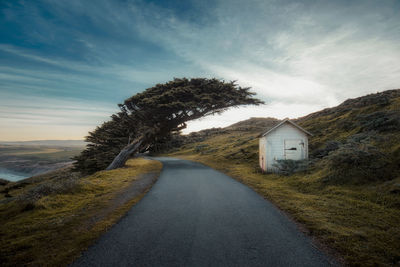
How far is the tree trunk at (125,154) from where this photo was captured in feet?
59.4

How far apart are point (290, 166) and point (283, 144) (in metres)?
1.99

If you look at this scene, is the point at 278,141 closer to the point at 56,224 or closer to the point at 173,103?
the point at 173,103

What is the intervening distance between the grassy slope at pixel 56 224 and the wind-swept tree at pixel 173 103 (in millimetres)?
10910

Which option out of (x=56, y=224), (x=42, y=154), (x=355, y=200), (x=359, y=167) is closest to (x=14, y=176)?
(x=42, y=154)

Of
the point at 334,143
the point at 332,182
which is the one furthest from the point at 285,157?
the point at 332,182

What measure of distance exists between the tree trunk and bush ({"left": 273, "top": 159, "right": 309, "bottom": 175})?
14.4 m

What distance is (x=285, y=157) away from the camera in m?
14.9

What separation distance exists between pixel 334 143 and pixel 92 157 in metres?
25.1

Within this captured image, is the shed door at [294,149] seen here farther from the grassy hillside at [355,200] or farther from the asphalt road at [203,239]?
the asphalt road at [203,239]

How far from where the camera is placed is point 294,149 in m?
15.1

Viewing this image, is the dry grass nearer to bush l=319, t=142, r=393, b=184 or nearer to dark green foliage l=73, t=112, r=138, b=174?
bush l=319, t=142, r=393, b=184

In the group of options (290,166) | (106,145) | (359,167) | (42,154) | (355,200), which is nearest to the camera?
(355,200)

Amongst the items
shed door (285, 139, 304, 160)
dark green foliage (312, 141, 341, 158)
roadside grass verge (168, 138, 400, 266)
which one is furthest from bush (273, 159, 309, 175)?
roadside grass verge (168, 138, 400, 266)

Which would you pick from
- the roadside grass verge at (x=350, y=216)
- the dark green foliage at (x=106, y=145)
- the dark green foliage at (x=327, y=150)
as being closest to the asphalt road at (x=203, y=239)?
the roadside grass verge at (x=350, y=216)
